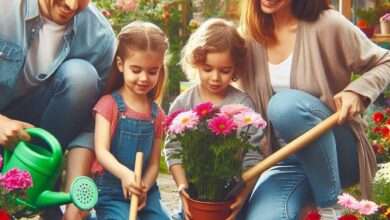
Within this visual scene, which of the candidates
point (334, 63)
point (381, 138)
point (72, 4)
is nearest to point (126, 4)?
point (381, 138)

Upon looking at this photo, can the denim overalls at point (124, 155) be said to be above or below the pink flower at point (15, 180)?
below

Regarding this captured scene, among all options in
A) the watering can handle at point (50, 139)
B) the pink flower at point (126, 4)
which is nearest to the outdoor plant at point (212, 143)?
the watering can handle at point (50, 139)

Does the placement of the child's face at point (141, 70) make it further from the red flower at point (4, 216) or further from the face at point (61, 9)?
the red flower at point (4, 216)

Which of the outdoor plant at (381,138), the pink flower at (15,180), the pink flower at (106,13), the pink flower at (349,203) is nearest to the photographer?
the pink flower at (15,180)

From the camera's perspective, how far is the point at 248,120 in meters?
2.51

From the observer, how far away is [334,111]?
108 inches

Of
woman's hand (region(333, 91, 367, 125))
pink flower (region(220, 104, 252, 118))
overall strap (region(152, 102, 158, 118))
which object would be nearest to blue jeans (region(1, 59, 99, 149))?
overall strap (region(152, 102, 158, 118))

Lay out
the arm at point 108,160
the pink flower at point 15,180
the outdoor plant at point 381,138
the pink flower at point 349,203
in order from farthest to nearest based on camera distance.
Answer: the outdoor plant at point 381,138 < the arm at point 108,160 < the pink flower at point 349,203 < the pink flower at point 15,180

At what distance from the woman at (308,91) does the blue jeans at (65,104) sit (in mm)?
584

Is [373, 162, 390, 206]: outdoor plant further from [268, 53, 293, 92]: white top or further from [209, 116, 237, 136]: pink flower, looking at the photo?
[209, 116, 237, 136]: pink flower

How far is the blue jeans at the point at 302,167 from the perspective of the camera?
2.61 meters

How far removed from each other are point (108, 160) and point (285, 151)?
60 centimetres

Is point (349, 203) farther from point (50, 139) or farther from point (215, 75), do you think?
point (50, 139)

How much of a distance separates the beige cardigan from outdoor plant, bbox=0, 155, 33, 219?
0.88m
